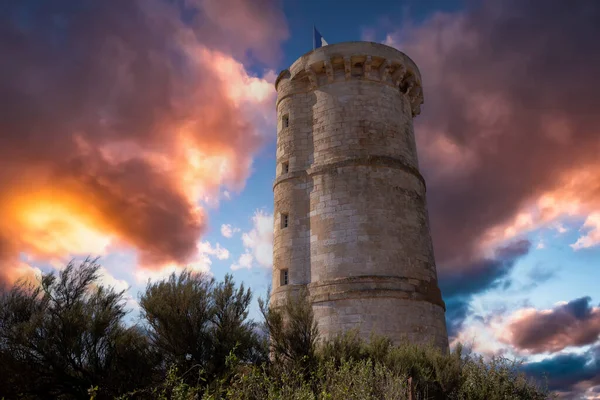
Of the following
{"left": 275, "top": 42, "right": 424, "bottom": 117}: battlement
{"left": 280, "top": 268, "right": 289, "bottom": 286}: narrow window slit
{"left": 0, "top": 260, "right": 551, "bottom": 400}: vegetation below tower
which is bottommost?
{"left": 0, "top": 260, "right": 551, "bottom": 400}: vegetation below tower

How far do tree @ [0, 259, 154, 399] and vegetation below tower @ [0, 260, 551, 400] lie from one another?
0.08 ft

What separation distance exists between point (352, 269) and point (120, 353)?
8220 mm

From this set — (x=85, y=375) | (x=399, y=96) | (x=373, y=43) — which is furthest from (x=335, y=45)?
(x=85, y=375)

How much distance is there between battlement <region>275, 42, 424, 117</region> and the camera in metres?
20.3

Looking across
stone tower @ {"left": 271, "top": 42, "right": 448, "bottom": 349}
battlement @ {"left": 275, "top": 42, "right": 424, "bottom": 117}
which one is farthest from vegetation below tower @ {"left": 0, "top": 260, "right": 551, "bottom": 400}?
battlement @ {"left": 275, "top": 42, "right": 424, "bottom": 117}

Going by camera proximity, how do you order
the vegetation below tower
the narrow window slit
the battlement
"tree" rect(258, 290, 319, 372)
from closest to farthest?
the vegetation below tower, "tree" rect(258, 290, 319, 372), the narrow window slit, the battlement

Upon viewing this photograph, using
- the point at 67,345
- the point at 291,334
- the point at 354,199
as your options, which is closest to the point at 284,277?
the point at 354,199

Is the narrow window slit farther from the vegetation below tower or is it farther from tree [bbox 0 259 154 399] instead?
tree [bbox 0 259 154 399]

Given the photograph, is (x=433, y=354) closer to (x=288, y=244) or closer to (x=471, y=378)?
(x=471, y=378)

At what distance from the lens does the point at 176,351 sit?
1286 cm

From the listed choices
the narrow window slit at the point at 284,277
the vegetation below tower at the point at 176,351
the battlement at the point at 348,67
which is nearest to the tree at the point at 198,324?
the vegetation below tower at the point at 176,351

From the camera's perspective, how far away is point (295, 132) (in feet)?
66.9

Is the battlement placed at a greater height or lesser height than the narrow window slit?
greater

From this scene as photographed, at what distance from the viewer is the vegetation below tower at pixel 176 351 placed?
11.6 meters
